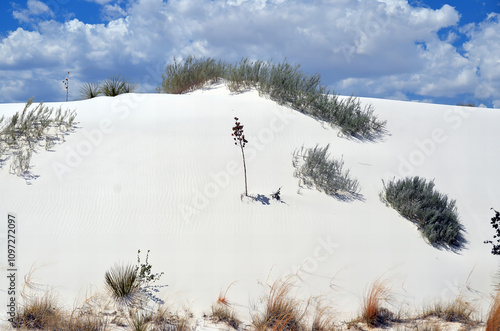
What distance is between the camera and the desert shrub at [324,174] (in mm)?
8508

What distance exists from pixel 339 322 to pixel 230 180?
3.95m

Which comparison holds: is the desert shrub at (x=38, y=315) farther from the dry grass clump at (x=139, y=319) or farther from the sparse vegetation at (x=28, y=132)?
the sparse vegetation at (x=28, y=132)

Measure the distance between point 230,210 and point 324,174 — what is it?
2.46m

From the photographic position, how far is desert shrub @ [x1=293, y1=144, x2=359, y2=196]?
851 cm

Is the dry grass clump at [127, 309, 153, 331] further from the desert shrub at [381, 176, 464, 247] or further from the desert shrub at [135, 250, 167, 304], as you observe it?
the desert shrub at [381, 176, 464, 247]

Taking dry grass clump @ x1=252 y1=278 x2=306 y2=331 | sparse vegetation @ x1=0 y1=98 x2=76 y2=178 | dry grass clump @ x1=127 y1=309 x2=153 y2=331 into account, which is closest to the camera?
dry grass clump @ x1=127 y1=309 x2=153 y2=331

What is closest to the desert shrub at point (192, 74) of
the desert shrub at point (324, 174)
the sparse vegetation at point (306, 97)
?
the sparse vegetation at point (306, 97)

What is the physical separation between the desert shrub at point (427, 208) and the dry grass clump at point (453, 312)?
5.94ft

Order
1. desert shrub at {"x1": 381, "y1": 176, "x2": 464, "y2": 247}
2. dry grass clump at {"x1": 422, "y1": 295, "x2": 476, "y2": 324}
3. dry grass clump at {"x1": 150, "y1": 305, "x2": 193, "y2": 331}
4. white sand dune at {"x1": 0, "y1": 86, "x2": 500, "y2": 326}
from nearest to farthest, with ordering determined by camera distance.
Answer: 1. dry grass clump at {"x1": 150, "y1": 305, "x2": 193, "y2": 331}
2. dry grass clump at {"x1": 422, "y1": 295, "x2": 476, "y2": 324}
3. white sand dune at {"x1": 0, "y1": 86, "x2": 500, "y2": 326}
4. desert shrub at {"x1": 381, "y1": 176, "x2": 464, "y2": 247}

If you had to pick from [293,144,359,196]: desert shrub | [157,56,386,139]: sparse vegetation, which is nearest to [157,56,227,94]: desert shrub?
[157,56,386,139]: sparse vegetation

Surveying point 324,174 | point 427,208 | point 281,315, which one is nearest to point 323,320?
point 281,315

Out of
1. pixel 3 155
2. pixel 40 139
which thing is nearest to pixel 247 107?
pixel 40 139

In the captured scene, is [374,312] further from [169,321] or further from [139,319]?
[139,319]

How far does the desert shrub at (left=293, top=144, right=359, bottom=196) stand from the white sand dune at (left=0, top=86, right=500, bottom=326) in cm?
22
